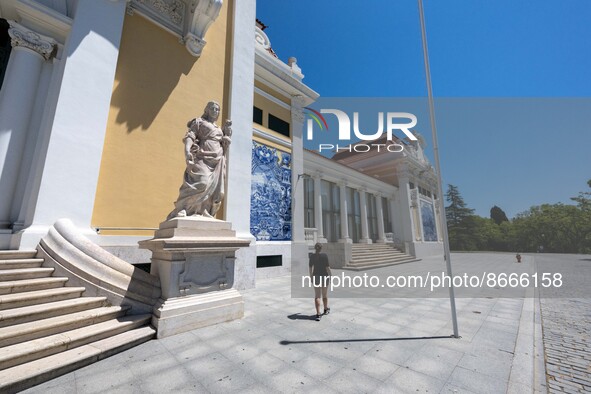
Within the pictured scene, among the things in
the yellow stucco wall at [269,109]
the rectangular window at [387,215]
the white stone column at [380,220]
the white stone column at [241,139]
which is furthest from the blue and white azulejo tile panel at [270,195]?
the rectangular window at [387,215]

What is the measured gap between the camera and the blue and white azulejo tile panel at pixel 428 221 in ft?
85.7

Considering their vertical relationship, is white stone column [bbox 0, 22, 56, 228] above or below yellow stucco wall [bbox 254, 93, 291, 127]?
below

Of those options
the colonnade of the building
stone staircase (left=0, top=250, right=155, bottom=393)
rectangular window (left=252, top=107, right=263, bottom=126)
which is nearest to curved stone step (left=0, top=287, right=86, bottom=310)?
stone staircase (left=0, top=250, right=155, bottom=393)

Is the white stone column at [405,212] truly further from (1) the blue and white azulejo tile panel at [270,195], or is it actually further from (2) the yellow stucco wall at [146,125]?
(2) the yellow stucco wall at [146,125]

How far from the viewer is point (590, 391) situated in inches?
107

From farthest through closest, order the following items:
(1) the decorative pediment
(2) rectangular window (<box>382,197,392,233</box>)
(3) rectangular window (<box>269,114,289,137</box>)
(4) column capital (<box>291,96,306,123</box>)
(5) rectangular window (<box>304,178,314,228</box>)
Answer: (2) rectangular window (<box>382,197,392,233</box>)
(5) rectangular window (<box>304,178,314,228</box>)
(4) column capital (<box>291,96,306,123</box>)
(3) rectangular window (<box>269,114,289,137</box>)
(1) the decorative pediment

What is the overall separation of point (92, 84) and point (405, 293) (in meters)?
10.1

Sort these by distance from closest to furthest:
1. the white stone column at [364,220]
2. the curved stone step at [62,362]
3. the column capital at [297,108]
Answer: the curved stone step at [62,362], the column capital at [297,108], the white stone column at [364,220]

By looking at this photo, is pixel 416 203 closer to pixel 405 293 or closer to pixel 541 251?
pixel 405 293

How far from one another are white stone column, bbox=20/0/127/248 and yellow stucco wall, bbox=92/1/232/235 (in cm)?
34

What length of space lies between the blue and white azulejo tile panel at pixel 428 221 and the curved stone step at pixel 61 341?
26.7 meters

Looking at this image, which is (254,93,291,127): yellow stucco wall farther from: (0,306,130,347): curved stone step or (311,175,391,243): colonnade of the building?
(0,306,130,347): curved stone step

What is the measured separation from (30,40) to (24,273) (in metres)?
5.22

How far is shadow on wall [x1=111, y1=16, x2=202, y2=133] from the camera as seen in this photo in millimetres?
6609
